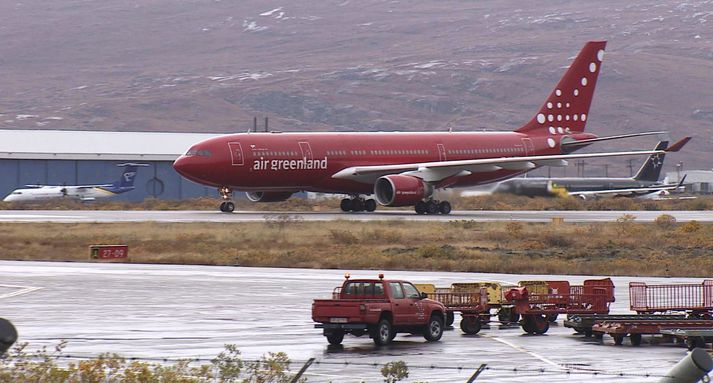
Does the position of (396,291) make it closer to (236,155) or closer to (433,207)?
(236,155)

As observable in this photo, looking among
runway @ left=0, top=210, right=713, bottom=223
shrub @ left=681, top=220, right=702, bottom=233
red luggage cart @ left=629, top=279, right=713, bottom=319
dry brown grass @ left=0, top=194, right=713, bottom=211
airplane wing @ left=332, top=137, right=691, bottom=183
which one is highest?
airplane wing @ left=332, top=137, right=691, bottom=183

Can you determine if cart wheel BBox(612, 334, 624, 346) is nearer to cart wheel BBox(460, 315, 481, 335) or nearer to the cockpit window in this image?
cart wheel BBox(460, 315, 481, 335)

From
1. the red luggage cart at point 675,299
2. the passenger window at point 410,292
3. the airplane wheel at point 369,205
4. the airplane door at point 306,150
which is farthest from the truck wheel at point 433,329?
the airplane wheel at point 369,205

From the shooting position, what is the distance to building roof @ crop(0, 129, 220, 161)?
99938 mm

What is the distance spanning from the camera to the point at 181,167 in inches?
2566

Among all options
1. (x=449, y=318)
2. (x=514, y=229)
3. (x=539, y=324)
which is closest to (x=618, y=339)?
(x=539, y=324)

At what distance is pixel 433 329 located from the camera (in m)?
25.9

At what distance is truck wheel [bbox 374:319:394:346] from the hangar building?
77.9m

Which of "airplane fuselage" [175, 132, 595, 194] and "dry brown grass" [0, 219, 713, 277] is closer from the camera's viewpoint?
"dry brown grass" [0, 219, 713, 277]

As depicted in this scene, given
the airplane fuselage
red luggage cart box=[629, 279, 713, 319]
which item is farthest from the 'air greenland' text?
red luggage cart box=[629, 279, 713, 319]

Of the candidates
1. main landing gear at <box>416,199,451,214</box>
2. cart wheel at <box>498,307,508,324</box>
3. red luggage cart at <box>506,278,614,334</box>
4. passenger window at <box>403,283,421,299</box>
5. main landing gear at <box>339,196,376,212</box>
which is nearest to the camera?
passenger window at <box>403,283,421,299</box>

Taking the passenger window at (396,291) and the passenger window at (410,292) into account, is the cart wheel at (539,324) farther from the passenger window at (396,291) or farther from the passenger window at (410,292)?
the passenger window at (396,291)

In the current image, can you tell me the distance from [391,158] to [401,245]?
20048 millimetres

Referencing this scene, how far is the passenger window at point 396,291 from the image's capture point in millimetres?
25661
